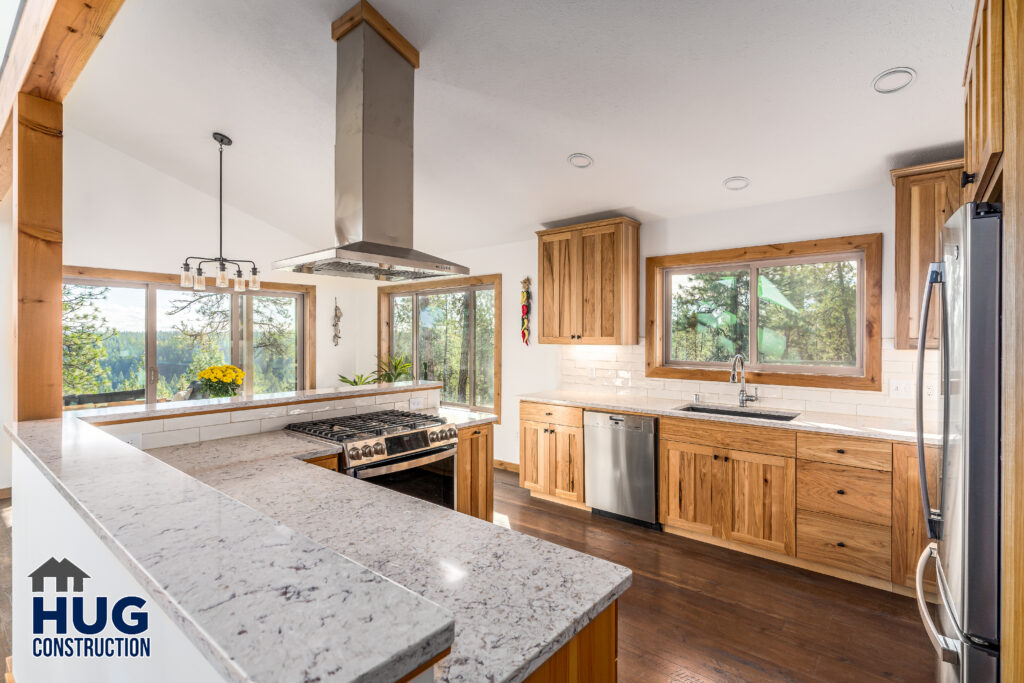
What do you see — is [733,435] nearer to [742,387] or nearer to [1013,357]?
[742,387]

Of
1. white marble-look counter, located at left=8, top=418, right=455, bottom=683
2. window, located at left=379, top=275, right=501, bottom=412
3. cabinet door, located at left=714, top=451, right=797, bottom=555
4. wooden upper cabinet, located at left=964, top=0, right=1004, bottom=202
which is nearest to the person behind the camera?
white marble-look counter, located at left=8, top=418, right=455, bottom=683

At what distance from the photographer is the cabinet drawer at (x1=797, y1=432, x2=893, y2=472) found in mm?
2645

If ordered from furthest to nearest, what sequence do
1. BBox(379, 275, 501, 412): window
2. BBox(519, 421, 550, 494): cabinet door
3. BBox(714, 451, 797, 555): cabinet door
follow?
1. BBox(379, 275, 501, 412): window
2. BBox(519, 421, 550, 494): cabinet door
3. BBox(714, 451, 797, 555): cabinet door

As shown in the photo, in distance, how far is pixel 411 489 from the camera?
Answer: 8.48ft

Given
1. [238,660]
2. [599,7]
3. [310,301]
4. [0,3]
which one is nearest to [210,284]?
[310,301]

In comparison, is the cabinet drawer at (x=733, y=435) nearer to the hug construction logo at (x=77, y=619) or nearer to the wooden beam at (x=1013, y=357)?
the wooden beam at (x=1013, y=357)

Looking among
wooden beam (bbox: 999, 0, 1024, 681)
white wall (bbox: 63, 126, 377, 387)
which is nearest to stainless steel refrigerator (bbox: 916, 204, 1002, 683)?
wooden beam (bbox: 999, 0, 1024, 681)

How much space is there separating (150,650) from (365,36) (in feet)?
8.08

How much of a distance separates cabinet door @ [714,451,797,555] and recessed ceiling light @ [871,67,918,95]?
1995mm

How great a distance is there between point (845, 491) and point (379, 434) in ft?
8.46

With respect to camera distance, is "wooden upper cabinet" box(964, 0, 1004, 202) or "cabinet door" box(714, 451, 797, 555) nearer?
"wooden upper cabinet" box(964, 0, 1004, 202)

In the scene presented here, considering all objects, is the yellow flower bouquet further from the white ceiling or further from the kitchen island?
the white ceiling

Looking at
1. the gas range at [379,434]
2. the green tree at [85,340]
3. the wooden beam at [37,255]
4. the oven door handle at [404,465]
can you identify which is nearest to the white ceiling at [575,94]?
the wooden beam at [37,255]

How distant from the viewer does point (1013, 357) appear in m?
0.91
